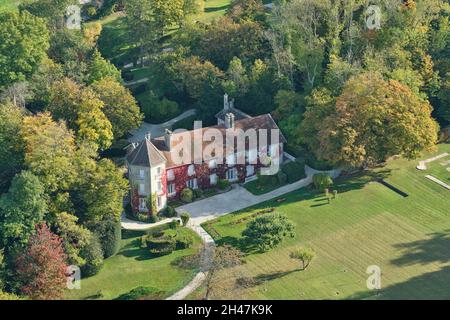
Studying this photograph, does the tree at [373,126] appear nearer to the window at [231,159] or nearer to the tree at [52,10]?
the window at [231,159]

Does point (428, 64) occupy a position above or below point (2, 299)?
above

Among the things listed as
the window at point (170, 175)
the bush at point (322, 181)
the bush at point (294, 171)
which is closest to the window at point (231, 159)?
the bush at point (294, 171)

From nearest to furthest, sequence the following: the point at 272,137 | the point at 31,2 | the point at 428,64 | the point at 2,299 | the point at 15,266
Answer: the point at 2,299
the point at 15,266
the point at 272,137
the point at 428,64
the point at 31,2

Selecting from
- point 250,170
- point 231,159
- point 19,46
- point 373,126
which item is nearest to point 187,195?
point 231,159

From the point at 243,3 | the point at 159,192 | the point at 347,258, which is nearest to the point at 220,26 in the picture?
the point at 243,3

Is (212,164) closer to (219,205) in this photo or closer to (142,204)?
(219,205)

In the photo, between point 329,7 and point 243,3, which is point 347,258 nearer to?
point 329,7
